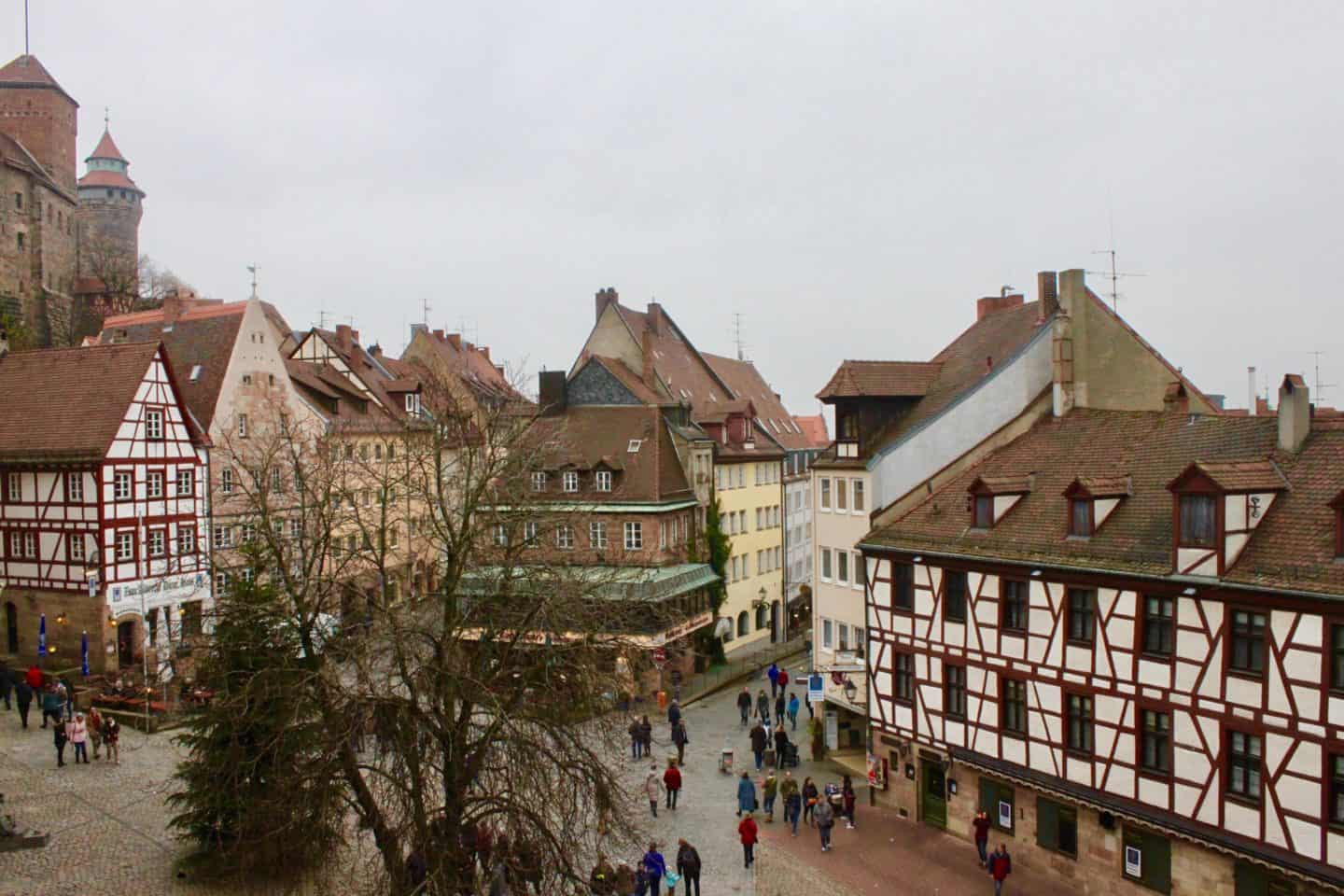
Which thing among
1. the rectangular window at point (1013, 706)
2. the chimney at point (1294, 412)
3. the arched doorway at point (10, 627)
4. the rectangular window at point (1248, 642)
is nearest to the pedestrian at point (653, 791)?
the rectangular window at point (1013, 706)

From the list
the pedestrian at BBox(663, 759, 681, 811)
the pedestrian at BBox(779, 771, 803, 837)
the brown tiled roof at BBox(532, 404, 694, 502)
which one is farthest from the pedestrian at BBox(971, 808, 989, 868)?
the brown tiled roof at BBox(532, 404, 694, 502)

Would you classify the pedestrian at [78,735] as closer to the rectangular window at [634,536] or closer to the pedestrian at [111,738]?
the pedestrian at [111,738]

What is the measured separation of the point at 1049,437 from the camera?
89.8 ft

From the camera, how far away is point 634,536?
42438 mm

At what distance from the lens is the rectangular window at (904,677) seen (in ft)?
87.6

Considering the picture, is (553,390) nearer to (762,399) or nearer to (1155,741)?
(762,399)

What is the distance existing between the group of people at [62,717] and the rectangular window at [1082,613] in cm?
2157

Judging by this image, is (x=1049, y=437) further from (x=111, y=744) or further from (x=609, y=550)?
(x=111, y=744)

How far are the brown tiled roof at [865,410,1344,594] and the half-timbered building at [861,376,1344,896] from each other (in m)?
0.05

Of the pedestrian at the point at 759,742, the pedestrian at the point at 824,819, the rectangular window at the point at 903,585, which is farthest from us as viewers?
the pedestrian at the point at 759,742

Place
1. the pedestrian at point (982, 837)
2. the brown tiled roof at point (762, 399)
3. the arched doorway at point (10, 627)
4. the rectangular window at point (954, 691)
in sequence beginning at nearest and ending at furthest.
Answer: the pedestrian at point (982, 837) → the rectangular window at point (954, 691) → the arched doorway at point (10, 627) → the brown tiled roof at point (762, 399)

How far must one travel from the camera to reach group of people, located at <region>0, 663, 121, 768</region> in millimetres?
26094

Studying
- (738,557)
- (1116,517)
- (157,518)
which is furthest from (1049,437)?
(157,518)

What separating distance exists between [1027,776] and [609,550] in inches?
822
